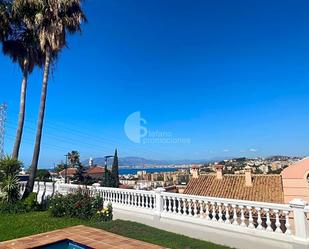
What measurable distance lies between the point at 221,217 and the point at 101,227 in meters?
3.58

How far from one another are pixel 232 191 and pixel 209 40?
10.7 m

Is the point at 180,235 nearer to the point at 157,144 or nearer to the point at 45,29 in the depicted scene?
the point at 45,29

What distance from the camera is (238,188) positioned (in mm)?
19156

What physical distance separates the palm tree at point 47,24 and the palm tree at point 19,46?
2.68ft

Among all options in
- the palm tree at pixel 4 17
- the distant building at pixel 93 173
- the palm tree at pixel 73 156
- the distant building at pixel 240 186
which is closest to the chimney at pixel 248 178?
the distant building at pixel 240 186

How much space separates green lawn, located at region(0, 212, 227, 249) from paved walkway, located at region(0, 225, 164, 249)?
16.8 inches

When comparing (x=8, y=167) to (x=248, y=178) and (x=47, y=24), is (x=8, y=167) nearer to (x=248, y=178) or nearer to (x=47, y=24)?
(x=47, y=24)

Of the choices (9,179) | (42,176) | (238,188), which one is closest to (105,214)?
(9,179)

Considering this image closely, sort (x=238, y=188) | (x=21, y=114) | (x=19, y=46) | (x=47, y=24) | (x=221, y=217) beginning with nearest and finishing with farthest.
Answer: (x=221, y=217)
(x=47, y=24)
(x=21, y=114)
(x=19, y=46)
(x=238, y=188)

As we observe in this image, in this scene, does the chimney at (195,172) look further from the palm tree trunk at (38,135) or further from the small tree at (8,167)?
the small tree at (8,167)

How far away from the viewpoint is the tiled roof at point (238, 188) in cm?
1778

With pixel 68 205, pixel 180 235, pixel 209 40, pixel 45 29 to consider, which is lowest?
pixel 180 235

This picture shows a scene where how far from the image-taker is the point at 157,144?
2194 centimetres

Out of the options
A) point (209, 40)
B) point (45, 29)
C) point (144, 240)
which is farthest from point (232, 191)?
point (45, 29)
